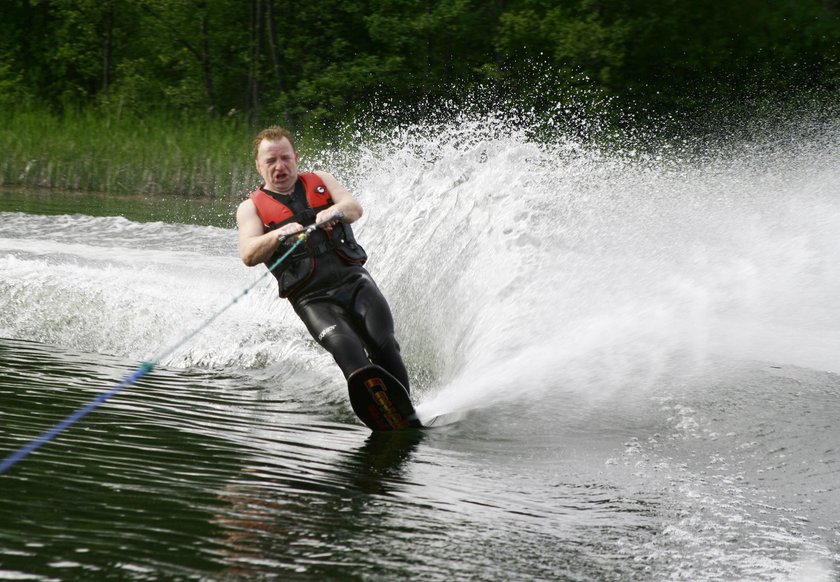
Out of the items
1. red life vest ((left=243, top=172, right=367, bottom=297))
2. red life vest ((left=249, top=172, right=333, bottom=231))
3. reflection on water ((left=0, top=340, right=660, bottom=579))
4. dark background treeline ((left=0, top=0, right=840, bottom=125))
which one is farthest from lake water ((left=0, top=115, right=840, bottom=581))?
dark background treeline ((left=0, top=0, right=840, bottom=125))

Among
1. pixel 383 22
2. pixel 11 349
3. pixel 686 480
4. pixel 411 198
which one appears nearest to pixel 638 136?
pixel 383 22

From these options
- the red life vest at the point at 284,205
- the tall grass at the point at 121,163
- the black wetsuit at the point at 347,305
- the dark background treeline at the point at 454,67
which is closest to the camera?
the black wetsuit at the point at 347,305

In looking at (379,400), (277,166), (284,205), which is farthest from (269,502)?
(277,166)

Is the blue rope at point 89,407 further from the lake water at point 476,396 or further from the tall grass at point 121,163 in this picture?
the tall grass at point 121,163

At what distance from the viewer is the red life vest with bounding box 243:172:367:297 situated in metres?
5.52

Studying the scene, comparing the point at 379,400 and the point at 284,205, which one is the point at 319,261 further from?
the point at 379,400

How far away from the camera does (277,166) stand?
5.74 metres

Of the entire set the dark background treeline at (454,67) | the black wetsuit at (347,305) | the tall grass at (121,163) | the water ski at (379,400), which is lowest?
the water ski at (379,400)

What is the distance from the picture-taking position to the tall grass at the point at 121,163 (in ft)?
57.7

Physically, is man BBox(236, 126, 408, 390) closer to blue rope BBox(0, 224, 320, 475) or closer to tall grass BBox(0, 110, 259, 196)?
blue rope BBox(0, 224, 320, 475)

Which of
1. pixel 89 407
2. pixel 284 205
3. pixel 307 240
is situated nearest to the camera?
pixel 89 407

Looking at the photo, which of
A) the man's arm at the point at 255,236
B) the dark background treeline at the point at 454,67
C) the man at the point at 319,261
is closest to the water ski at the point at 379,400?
the man at the point at 319,261

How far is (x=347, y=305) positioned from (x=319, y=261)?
24 cm

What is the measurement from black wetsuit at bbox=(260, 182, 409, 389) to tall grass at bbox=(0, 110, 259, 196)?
1203cm
